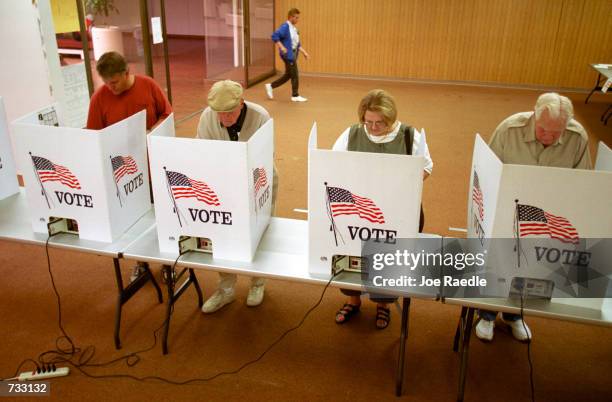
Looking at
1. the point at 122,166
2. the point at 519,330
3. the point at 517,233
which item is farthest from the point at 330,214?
the point at 519,330

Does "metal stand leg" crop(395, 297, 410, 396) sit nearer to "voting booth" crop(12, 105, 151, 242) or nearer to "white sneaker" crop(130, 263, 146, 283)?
"voting booth" crop(12, 105, 151, 242)

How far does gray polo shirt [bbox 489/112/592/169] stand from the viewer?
2.19 meters

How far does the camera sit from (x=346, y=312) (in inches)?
109

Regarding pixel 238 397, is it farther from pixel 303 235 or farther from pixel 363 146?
pixel 363 146

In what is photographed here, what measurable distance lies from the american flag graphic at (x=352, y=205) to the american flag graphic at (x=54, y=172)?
108cm

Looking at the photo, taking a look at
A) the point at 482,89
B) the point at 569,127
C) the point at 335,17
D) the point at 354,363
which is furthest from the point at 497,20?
the point at 354,363

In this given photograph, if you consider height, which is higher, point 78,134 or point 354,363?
point 78,134

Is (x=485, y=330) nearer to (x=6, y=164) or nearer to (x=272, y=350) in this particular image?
(x=272, y=350)

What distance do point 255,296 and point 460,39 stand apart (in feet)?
24.9

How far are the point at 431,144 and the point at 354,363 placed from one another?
3.85 m

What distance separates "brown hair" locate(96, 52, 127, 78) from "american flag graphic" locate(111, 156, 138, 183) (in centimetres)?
62

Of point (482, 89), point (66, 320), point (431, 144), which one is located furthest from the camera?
point (482, 89)

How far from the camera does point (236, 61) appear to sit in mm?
8352

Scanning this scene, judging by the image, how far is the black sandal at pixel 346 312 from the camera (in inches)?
109
